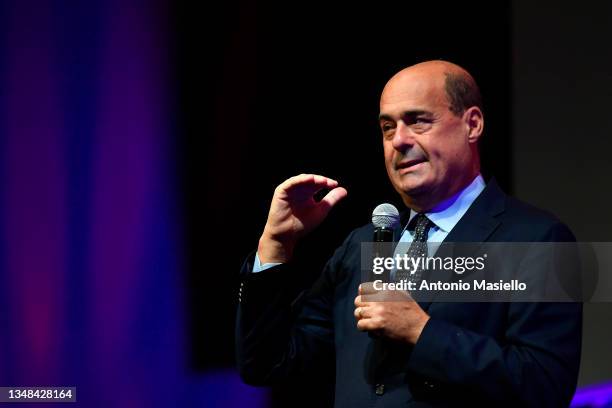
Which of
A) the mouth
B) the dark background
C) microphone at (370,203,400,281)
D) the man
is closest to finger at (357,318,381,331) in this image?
the man

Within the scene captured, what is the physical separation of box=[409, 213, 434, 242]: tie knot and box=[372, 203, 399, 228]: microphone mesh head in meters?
0.10

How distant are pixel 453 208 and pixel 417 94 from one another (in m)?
0.28

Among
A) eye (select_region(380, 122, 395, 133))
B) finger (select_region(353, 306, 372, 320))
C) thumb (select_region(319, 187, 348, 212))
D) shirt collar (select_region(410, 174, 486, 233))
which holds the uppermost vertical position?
eye (select_region(380, 122, 395, 133))

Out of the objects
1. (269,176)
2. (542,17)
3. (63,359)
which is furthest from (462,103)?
(63,359)

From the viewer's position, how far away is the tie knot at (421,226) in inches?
68.6

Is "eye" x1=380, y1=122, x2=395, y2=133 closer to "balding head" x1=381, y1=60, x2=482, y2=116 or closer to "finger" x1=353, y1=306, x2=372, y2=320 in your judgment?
"balding head" x1=381, y1=60, x2=482, y2=116

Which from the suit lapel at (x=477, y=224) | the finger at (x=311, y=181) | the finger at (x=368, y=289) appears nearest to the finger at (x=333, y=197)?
the finger at (x=311, y=181)

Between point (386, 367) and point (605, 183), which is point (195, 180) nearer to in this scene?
point (386, 367)

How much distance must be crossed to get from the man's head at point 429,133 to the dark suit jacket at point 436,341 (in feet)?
0.32

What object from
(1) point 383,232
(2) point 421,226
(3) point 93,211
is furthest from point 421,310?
(3) point 93,211

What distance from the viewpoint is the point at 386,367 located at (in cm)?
162

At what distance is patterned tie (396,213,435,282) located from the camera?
165 centimetres

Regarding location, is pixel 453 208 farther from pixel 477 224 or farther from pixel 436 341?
pixel 436 341

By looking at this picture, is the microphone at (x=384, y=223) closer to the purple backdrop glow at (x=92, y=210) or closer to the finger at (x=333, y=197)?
the finger at (x=333, y=197)
